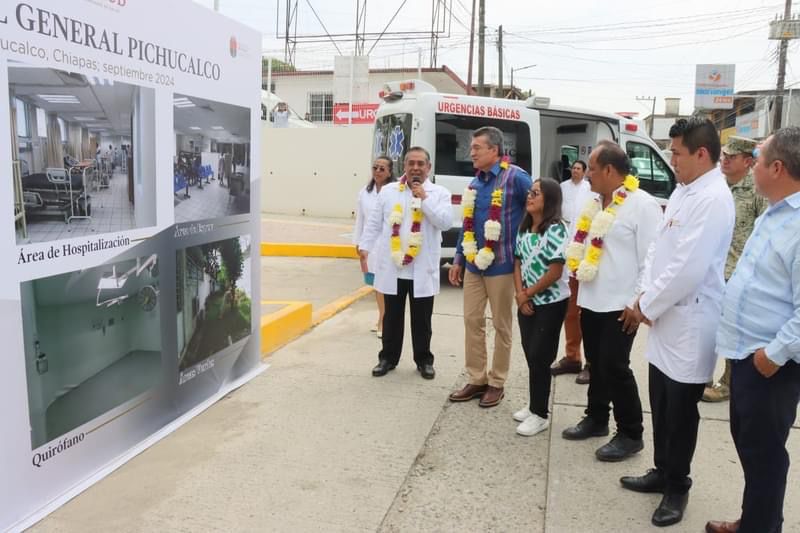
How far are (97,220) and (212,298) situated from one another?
4.18 feet

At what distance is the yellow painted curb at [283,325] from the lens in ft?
19.1

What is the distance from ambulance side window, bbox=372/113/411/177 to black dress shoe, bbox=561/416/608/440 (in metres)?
4.86

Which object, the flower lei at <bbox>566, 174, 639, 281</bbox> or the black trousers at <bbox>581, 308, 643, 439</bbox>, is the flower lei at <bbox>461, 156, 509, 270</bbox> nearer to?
the flower lei at <bbox>566, 174, 639, 281</bbox>

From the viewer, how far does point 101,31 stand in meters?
3.22

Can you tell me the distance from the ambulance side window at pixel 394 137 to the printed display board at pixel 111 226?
3.84 m

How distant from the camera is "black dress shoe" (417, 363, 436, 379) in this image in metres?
5.24

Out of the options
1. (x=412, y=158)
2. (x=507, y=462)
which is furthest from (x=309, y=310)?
(x=507, y=462)

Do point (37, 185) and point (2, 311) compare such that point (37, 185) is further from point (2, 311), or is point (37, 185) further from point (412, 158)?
point (412, 158)

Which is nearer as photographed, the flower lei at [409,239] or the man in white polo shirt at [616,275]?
the man in white polo shirt at [616,275]

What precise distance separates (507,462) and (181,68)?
307cm

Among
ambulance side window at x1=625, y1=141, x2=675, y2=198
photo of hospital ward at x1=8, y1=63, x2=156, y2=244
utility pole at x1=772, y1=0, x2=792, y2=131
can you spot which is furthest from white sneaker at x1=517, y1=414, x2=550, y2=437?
utility pole at x1=772, y1=0, x2=792, y2=131

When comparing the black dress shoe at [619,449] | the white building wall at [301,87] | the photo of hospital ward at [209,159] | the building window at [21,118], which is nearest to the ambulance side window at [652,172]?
the black dress shoe at [619,449]

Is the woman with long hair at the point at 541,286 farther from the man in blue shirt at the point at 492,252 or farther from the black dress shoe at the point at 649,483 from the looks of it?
the black dress shoe at the point at 649,483

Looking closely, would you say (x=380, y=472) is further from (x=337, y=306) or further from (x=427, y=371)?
(x=337, y=306)
